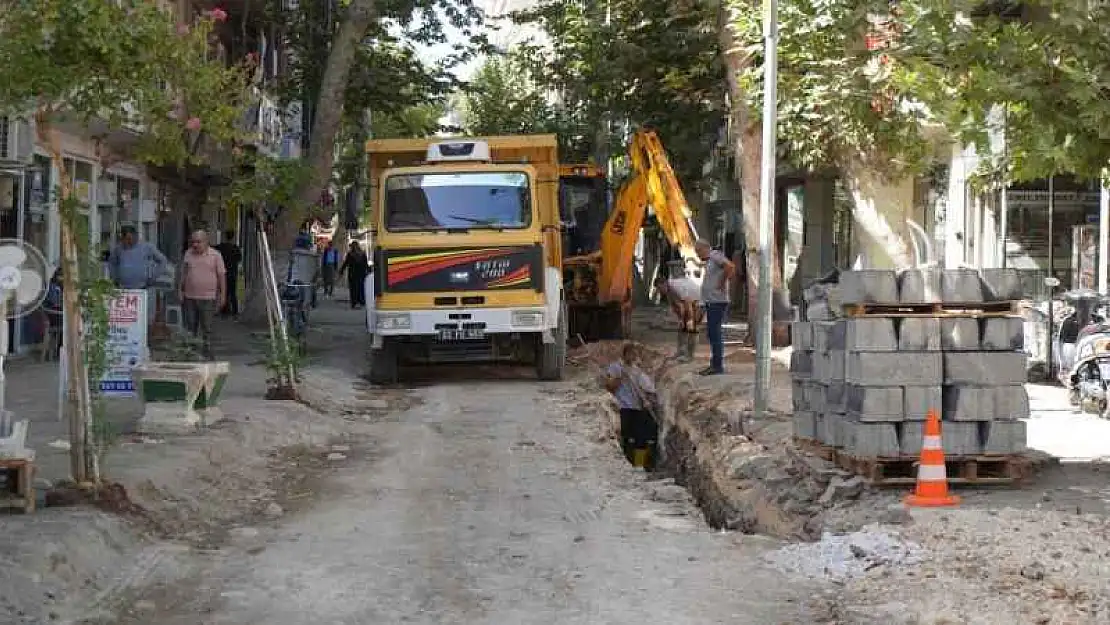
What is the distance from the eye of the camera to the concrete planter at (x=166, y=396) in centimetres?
1332

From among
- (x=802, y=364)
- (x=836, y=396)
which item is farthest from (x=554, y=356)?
(x=836, y=396)

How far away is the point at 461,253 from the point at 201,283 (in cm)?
332

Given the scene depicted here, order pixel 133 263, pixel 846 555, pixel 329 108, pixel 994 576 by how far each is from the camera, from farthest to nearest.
Result: 1. pixel 329 108
2. pixel 133 263
3. pixel 846 555
4. pixel 994 576

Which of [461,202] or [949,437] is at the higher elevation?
[461,202]

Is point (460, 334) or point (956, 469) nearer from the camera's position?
point (956, 469)

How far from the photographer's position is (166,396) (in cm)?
1342

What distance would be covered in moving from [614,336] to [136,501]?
17.0 m

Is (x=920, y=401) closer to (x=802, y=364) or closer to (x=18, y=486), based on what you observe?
(x=802, y=364)

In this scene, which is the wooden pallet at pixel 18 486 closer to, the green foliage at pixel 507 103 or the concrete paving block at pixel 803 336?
the concrete paving block at pixel 803 336

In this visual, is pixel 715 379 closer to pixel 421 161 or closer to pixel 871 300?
pixel 421 161

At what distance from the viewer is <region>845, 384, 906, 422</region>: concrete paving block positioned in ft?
36.3

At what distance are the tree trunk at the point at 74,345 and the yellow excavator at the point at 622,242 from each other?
508 inches

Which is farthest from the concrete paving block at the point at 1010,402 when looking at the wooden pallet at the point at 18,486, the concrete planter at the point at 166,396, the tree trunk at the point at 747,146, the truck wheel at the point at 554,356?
the tree trunk at the point at 747,146

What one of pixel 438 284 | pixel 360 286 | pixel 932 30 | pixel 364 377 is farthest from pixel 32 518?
pixel 360 286
